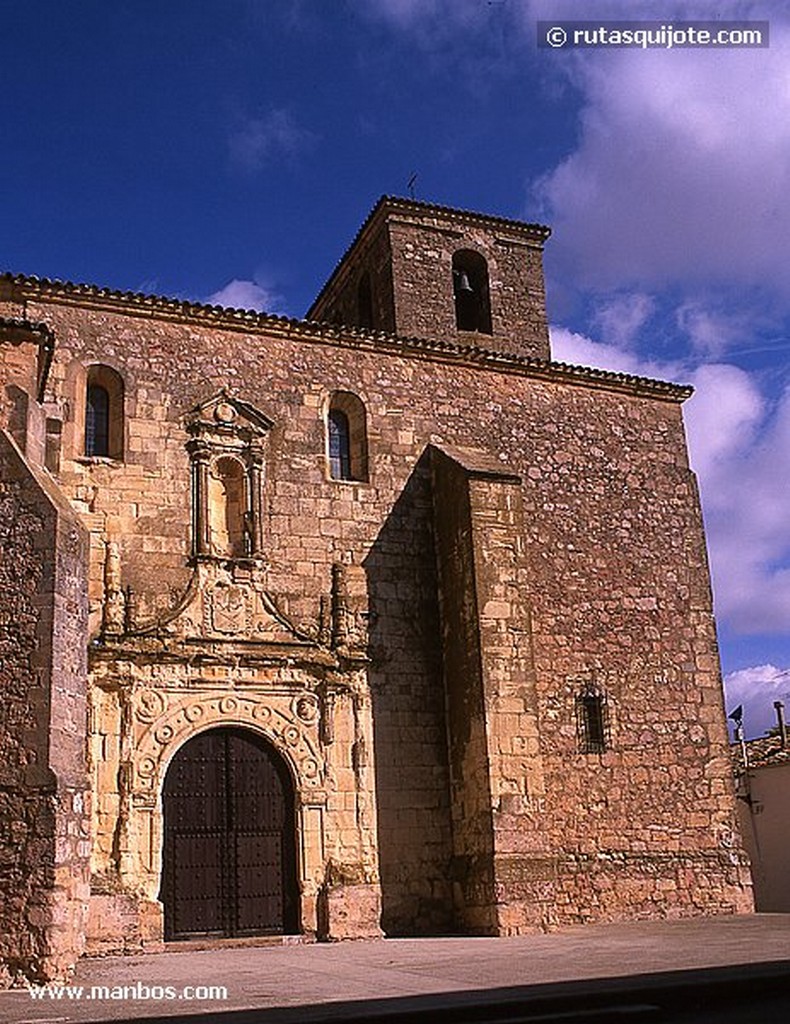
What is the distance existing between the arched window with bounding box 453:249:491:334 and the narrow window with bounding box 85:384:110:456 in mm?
6585

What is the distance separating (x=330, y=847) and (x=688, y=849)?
4.79 meters

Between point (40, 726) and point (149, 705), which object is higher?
point (149, 705)

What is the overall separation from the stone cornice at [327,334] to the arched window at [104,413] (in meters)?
0.84

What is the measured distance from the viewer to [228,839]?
40.2 ft

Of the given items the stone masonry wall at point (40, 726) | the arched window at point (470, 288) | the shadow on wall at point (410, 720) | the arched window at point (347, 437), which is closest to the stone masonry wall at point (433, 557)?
the shadow on wall at point (410, 720)

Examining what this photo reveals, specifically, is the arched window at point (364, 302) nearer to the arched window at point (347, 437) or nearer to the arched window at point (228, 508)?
the arched window at point (347, 437)

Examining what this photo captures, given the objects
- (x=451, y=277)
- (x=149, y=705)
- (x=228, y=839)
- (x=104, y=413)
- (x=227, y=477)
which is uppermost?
(x=451, y=277)

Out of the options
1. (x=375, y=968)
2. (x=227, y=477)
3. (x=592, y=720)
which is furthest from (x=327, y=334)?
(x=375, y=968)

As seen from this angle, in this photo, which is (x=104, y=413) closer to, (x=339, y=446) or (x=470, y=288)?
(x=339, y=446)

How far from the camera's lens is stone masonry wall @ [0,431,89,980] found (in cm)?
862

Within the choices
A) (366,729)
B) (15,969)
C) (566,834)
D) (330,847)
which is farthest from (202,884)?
(566,834)

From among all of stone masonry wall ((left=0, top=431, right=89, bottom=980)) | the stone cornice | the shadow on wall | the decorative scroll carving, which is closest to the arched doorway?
the decorative scroll carving

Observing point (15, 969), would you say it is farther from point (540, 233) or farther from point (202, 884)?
point (540, 233)

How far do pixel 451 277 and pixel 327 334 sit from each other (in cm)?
401
